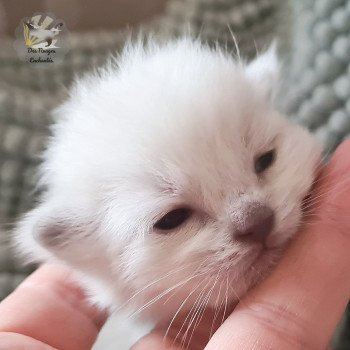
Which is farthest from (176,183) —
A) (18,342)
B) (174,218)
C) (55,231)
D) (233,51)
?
(233,51)

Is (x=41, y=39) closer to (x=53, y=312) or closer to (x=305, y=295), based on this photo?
(x=53, y=312)

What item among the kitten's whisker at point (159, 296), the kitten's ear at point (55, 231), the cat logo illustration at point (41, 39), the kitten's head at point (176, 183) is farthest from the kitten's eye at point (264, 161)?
the cat logo illustration at point (41, 39)

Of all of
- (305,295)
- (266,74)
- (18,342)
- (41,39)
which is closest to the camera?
(305,295)

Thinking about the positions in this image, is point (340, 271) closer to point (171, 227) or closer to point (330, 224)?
point (330, 224)

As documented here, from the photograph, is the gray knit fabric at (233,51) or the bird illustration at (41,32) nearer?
the gray knit fabric at (233,51)

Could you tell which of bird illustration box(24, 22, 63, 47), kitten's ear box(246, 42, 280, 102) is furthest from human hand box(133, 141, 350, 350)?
bird illustration box(24, 22, 63, 47)

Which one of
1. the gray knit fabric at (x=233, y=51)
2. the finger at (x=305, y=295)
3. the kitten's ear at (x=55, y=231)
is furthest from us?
the gray knit fabric at (x=233, y=51)

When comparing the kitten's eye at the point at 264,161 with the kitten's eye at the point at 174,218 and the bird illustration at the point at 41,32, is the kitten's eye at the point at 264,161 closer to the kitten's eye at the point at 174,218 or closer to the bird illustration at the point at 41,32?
the kitten's eye at the point at 174,218

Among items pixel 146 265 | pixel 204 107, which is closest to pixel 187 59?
pixel 204 107
